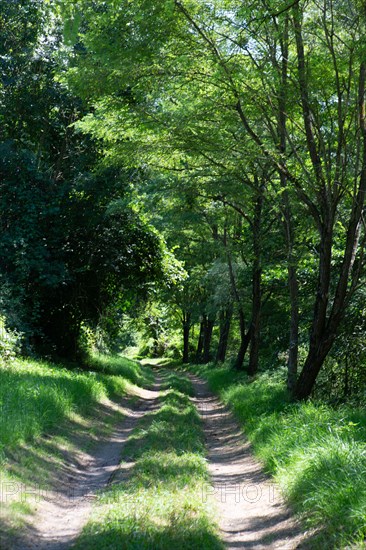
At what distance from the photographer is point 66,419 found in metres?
10.9

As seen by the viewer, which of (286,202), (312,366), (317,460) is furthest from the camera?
(286,202)

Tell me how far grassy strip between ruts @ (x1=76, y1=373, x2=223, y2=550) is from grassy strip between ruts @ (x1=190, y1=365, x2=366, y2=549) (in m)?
1.00

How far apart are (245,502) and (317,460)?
1093 millimetres

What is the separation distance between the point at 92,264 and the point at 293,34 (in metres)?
10.2

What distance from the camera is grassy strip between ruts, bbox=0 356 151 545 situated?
6449mm

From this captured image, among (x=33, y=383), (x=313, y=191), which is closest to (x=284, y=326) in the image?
(x=313, y=191)

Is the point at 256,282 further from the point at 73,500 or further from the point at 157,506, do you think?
the point at 157,506

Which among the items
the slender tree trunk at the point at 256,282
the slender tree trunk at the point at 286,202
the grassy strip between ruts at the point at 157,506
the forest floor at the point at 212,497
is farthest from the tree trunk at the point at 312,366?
the slender tree trunk at the point at 256,282

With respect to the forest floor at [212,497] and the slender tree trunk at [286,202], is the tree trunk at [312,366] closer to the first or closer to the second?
the slender tree trunk at [286,202]

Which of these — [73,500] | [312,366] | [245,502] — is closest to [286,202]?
[312,366]

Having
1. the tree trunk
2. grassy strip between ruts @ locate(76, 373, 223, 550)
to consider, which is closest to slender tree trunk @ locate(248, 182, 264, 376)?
the tree trunk

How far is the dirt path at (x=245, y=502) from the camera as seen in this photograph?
6.04 metres

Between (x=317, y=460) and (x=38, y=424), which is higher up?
(x=317, y=460)

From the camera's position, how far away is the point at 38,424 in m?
9.15
